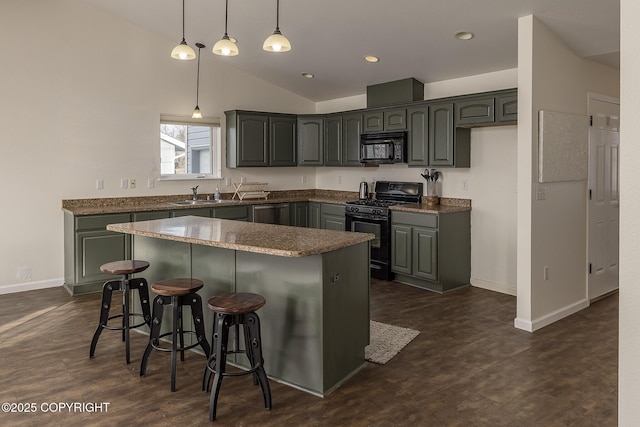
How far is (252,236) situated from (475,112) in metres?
3.02

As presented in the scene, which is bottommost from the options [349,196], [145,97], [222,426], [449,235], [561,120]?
[222,426]

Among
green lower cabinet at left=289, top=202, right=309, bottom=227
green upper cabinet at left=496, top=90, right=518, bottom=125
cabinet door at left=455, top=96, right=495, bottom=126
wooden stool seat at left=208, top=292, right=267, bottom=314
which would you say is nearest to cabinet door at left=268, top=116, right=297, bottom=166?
green lower cabinet at left=289, top=202, right=309, bottom=227

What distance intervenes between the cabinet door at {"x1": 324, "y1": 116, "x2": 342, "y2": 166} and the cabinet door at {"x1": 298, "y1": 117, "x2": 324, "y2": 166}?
0.22 ft

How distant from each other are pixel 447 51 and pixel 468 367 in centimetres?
317

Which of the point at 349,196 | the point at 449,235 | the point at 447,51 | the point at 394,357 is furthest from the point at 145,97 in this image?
the point at 394,357

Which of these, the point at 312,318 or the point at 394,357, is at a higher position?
the point at 312,318

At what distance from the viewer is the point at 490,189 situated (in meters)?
5.32

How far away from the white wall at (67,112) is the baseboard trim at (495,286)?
3849 mm

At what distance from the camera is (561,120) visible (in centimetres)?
425

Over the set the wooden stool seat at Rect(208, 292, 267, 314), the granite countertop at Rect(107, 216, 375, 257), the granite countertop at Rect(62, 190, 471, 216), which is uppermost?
the granite countertop at Rect(62, 190, 471, 216)

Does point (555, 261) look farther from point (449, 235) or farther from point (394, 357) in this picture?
point (394, 357)

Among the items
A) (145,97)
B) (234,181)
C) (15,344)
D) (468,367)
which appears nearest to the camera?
(468,367)

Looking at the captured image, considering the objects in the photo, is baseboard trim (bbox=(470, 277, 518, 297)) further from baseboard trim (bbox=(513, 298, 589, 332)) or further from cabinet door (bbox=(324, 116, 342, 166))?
cabinet door (bbox=(324, 116, 342, 166))

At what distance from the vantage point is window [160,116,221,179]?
6.32 metres
